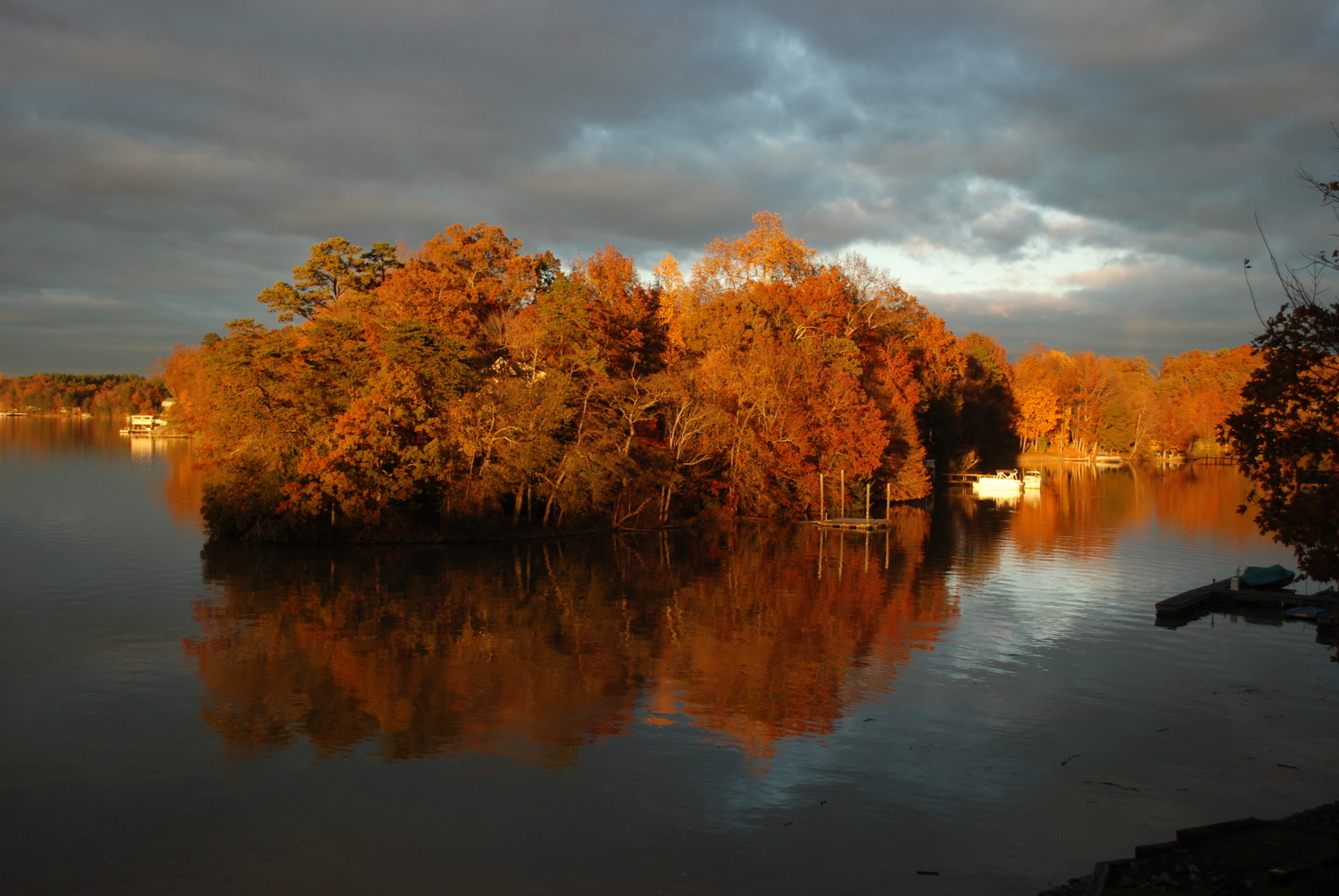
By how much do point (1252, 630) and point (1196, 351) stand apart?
13034 cm

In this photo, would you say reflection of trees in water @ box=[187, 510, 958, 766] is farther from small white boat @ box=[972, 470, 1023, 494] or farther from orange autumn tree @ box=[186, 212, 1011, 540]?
small white boat @ box=[972, 470, 1023, 494]

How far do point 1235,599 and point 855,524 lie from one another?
20651 mm

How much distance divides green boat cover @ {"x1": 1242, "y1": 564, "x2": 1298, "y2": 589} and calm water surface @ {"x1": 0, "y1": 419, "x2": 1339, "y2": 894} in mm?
2632

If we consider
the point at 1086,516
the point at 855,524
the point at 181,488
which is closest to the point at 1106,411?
the point at 1086,516

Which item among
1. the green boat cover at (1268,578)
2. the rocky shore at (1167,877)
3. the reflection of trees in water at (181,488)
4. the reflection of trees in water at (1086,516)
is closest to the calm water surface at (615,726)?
the rocky shore at (1167,877)

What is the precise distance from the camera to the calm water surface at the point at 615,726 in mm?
11648

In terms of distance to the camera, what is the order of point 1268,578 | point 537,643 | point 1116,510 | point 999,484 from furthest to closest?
1. point 999,484
2. point 1116,510
3. point 1268,578
4. point 537,643

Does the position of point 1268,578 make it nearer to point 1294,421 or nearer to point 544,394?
point 1294,421

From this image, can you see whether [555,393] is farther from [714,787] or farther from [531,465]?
[714,787]

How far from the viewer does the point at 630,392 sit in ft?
144

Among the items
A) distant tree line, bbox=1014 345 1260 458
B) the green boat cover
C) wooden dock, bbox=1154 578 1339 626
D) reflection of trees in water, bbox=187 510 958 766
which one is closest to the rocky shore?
reflection of trees in water, bbox=187 510 958 766

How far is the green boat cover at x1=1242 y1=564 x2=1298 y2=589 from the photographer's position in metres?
28.6

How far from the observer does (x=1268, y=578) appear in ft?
94.2

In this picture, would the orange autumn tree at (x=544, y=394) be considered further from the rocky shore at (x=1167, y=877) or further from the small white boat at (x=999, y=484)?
the rocky shore at (x=1167, y=877)
